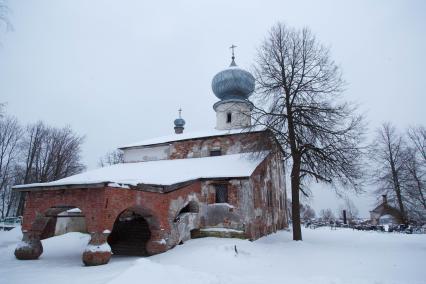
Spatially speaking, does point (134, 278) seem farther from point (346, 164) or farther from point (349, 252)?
point (346, 164)

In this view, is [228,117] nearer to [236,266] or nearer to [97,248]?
[236,266]

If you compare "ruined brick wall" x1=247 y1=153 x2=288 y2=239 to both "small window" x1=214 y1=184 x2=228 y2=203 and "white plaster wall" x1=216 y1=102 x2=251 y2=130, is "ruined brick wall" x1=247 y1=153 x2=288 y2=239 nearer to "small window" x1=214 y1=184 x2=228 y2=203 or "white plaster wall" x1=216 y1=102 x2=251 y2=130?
"small window" x1=214 y1=184 x2=228 y2=203

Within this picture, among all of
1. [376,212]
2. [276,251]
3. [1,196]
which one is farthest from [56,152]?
[376,212]

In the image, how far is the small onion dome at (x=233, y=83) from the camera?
21.7m

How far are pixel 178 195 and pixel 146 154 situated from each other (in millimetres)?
11100

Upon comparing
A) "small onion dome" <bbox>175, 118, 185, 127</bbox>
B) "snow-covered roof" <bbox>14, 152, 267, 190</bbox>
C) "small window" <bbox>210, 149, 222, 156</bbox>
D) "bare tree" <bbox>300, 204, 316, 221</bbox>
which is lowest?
"bare tree" <bbox>300, 204, 316, 221</bbox>

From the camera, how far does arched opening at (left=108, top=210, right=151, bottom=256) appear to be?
11.7 meters

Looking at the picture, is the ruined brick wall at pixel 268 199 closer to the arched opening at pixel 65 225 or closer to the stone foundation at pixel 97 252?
the stone foundation at pixel 97 252

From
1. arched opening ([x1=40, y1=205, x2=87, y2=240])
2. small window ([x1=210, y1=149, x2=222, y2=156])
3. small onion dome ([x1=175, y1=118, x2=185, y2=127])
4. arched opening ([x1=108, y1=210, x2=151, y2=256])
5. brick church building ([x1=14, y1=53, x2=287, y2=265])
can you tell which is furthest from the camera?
small onion dome ([x1=175, y1=118, x2=185, y2=127])

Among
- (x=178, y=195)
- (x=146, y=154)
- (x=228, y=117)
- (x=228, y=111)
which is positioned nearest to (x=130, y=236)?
(x=178, y=195)

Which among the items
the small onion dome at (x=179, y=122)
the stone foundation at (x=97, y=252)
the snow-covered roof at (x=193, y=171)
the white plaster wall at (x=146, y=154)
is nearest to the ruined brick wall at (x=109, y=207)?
the stone foundation at (x=97, y=252)

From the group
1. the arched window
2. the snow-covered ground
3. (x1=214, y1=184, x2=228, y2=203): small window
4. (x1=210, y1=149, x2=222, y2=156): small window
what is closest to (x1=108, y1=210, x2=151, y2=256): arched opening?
the snow-covered ground

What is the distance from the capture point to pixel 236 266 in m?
8.86

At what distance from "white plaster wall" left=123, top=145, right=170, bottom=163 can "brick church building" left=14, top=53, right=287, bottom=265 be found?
3cm
